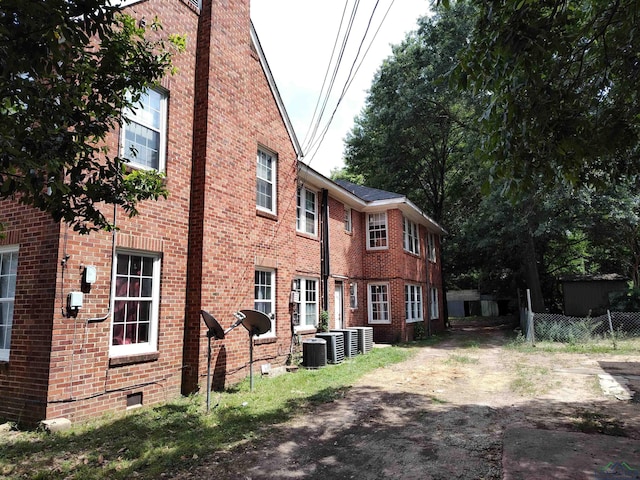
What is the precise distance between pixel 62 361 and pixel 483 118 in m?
6.90

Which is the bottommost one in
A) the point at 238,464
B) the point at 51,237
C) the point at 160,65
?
the point at 238,464

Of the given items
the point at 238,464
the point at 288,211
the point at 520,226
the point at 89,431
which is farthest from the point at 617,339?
the point at 89,431

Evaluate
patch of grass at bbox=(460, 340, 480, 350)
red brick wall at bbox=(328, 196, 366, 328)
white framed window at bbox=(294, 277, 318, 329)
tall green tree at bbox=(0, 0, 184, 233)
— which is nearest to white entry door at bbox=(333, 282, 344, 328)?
red brick wall at bbox=(328, 196, 366, 328)

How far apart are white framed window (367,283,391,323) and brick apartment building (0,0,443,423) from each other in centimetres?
472

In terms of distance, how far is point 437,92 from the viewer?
25344 millimetres

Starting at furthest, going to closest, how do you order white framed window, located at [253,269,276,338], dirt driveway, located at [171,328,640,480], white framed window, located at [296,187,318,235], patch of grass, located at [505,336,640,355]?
patch of grass, located at [505,336,640,355] → white framed window, located at [296,187,318,235] → white framed window, located at [253,269,276,338] → dirt driveway, located at [171,328,640,480]

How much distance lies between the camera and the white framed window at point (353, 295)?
17555mm

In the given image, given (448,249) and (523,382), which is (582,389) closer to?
(523,382)

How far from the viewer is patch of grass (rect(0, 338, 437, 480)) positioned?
493 cm

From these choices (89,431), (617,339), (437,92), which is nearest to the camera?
(89,431)

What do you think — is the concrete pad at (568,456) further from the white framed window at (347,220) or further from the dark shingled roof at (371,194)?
the dark shingled roof at (371,194)

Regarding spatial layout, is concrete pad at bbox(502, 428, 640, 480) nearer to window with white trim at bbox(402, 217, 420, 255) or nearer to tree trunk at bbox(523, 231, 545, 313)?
window with white trim at bbox(402, 217, 420, 255)

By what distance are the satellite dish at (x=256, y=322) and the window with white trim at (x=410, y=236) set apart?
1201cm

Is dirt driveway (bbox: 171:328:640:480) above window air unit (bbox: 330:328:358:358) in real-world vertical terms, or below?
below
